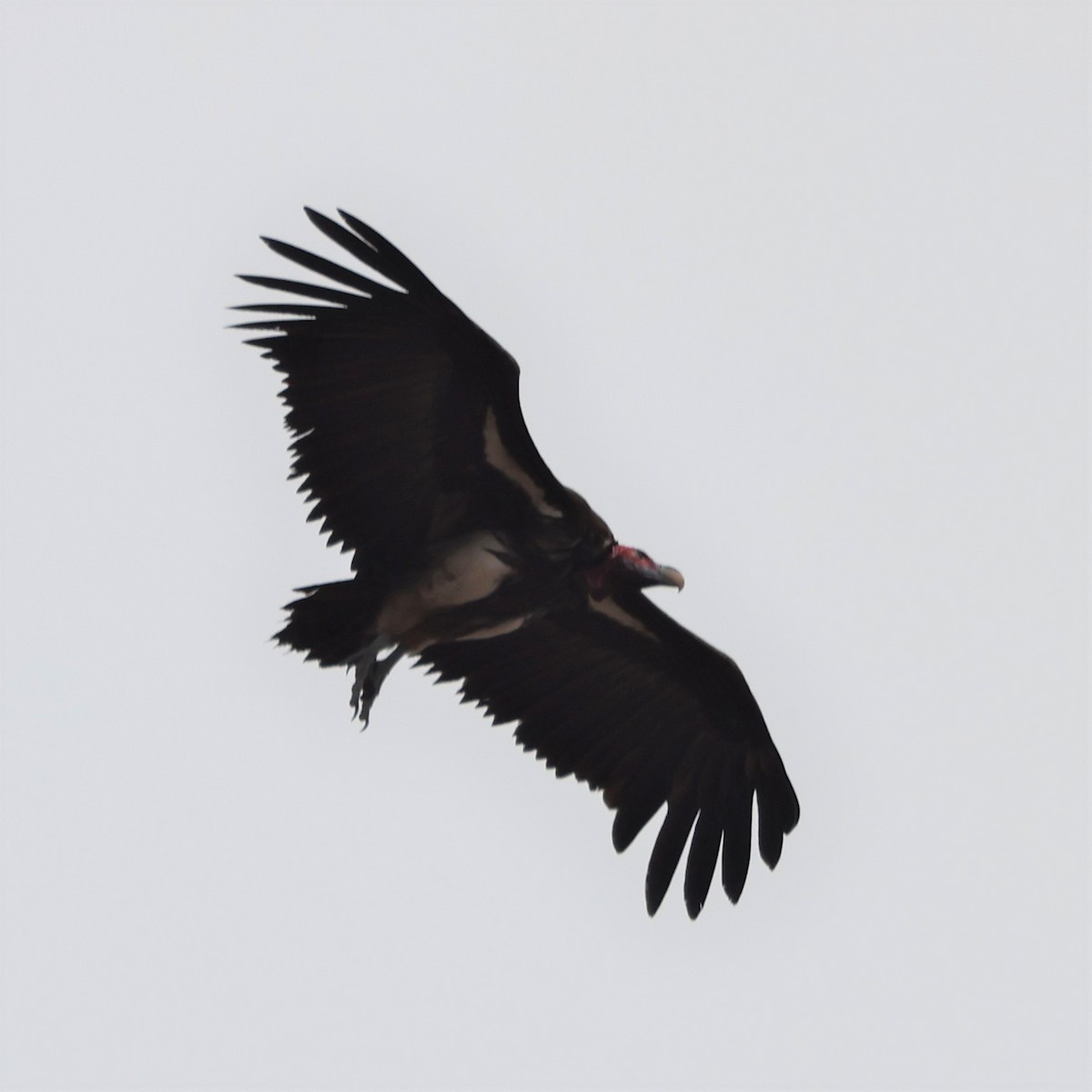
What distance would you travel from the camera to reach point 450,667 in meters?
14.4

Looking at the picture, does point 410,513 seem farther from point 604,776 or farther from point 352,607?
point 604,776

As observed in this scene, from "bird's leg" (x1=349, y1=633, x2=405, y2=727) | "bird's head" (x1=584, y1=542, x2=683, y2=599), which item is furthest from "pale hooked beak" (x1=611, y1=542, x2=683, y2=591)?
"bird's leg" (x1=349, y1=633, x2=405, y2=727)

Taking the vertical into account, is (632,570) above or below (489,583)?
above

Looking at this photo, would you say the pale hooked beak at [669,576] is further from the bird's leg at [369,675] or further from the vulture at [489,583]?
the bird's leg at [369,675]

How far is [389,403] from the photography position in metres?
12.8

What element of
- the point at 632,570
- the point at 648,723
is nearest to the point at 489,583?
the point at 632,570

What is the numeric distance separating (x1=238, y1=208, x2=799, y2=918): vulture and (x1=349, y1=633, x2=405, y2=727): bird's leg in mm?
14

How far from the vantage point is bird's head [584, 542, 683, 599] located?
44.9 feet

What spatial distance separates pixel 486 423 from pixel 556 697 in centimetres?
257

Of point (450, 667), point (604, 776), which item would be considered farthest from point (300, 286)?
point (604, 776)

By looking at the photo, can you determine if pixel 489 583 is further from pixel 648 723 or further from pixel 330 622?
pixel 648 723

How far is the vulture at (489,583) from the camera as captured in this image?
1248 cm

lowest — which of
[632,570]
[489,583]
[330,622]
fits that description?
[330,622]

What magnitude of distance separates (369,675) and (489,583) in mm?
998
